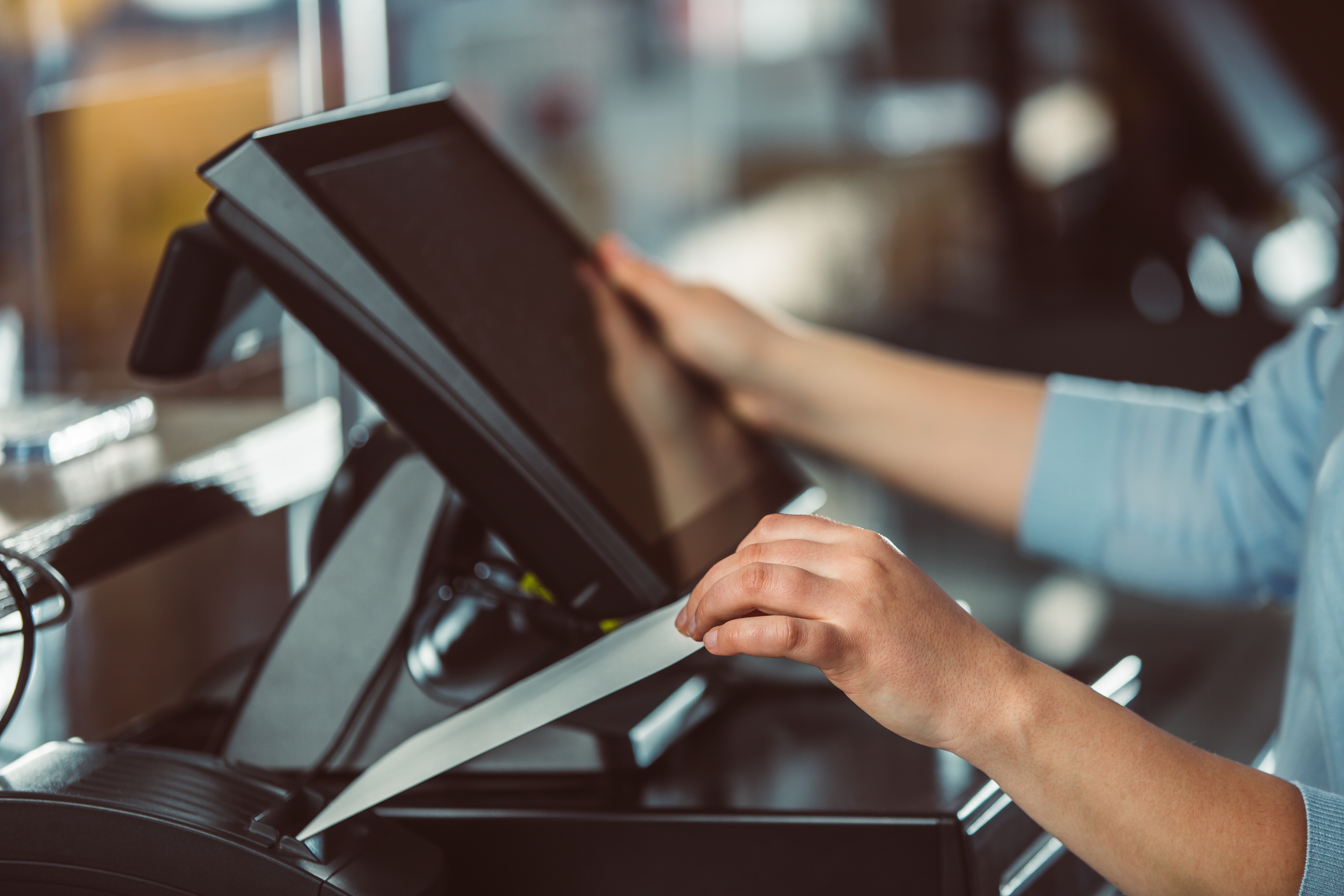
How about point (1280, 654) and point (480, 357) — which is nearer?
point (480, 357)

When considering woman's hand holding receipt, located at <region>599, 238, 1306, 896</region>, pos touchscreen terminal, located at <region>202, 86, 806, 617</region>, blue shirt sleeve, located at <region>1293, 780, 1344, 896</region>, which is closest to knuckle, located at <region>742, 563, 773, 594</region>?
woman's hand holding receipt, located at <region>599, 238, 1306, 896</region>

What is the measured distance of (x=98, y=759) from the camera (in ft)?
1.52

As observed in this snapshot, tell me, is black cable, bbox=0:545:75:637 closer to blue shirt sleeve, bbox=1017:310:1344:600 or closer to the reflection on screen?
the reflection on screen

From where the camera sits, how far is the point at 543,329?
1.99 feet

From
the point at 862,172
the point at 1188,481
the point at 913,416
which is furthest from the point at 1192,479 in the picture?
the point at 862,172

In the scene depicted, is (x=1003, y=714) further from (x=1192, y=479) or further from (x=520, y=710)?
(x=1192, y=479)

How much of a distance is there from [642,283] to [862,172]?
3109 millimetres

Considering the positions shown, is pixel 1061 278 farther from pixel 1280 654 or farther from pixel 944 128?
pixel 1280 654

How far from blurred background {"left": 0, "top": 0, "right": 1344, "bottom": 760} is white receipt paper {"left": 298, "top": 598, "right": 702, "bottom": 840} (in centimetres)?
26

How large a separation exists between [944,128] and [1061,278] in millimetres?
803

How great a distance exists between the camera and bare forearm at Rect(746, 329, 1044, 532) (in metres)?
0.83

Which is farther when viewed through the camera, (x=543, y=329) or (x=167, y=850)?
(x=543, y=329)

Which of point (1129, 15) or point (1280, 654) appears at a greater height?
point (1129, 15)

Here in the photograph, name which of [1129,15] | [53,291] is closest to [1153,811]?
[53,291]
